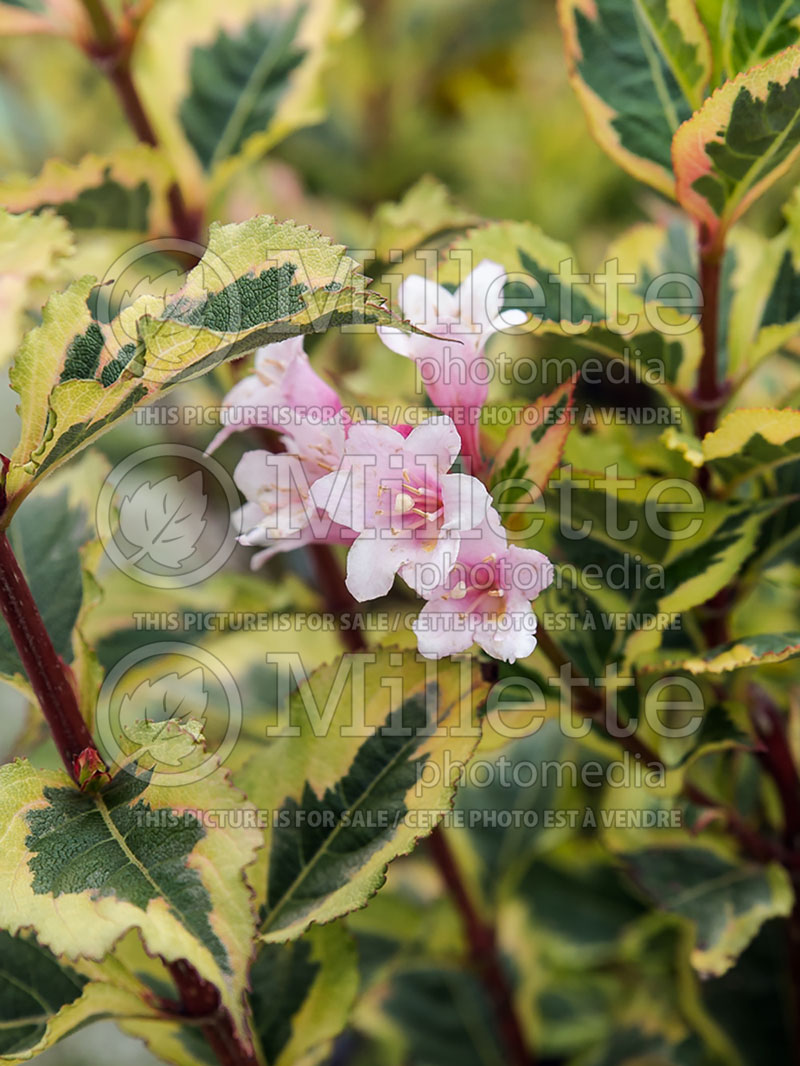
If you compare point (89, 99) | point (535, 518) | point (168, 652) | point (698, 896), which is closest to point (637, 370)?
point (535, 518)

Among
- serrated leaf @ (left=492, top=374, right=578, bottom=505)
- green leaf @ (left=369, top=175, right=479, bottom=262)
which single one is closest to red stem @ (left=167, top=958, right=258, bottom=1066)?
serrated leaf @ (left=492, top=374, right=578, bottom=505)

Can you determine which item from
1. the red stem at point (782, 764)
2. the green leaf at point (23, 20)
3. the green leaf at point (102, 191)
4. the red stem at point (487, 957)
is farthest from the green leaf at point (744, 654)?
the green leaf at point (23, 20)

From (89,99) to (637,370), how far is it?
1.44 metres

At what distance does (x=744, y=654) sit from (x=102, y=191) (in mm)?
669

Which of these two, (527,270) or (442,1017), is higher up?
(527,270)

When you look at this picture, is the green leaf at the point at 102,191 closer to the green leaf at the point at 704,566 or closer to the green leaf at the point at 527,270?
the green leaf at the point at 527,270

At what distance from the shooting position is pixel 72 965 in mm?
702

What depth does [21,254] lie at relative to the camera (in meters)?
0.74

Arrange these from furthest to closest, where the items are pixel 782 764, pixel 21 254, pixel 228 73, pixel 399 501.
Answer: pixel 228 73 → pixel 782 764 → pixel 21 254 → pixel 399 501

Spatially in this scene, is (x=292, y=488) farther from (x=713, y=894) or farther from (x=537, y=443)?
(x=713, y=894)

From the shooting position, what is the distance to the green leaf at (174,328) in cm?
53

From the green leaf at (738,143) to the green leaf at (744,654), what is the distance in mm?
277

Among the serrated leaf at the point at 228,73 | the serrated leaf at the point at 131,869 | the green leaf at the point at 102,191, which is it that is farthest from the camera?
the serrated leaf at the point at 228,73

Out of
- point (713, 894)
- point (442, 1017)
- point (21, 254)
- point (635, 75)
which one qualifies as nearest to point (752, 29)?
point (635, 75)
